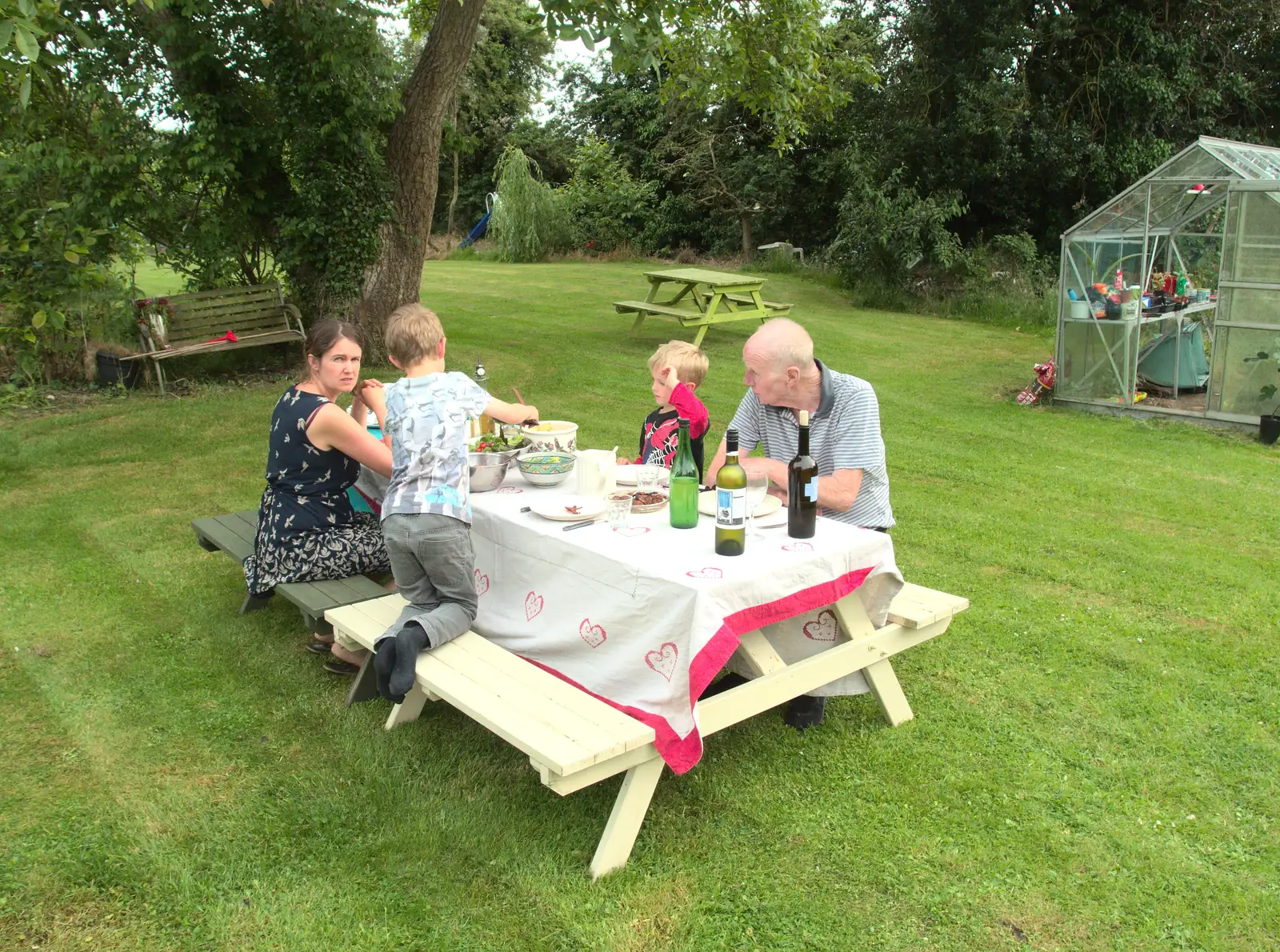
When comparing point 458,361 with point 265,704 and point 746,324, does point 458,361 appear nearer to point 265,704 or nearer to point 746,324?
point 746,324

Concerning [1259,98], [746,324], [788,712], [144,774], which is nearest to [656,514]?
[788,712]

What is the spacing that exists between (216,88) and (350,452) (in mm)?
6960

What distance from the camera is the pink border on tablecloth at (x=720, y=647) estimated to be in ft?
9.34

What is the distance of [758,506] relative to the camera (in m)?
3.48

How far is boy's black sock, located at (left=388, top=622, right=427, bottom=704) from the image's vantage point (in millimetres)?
3219

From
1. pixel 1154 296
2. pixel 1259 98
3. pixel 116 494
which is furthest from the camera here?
pixel 1259 98

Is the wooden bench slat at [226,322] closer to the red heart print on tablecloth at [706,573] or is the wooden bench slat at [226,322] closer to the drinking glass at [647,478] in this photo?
the drinking glass at [647,478]

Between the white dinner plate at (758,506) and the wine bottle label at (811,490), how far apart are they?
0.29 metres

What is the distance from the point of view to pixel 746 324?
14.7 m

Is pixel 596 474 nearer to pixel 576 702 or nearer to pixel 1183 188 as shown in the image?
pixel 576 702

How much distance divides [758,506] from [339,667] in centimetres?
199

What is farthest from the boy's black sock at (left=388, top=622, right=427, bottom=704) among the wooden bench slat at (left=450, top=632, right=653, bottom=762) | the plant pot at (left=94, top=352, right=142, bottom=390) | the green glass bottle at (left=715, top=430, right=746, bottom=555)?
the plant pot at (left=94, top=352, right=142, bottom=390)

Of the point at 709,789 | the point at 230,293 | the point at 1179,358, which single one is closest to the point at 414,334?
the point at 709,789

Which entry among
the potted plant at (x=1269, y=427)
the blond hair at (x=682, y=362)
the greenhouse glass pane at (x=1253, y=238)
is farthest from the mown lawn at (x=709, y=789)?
the greenhouse glass pane at (x=1253, y=238)
